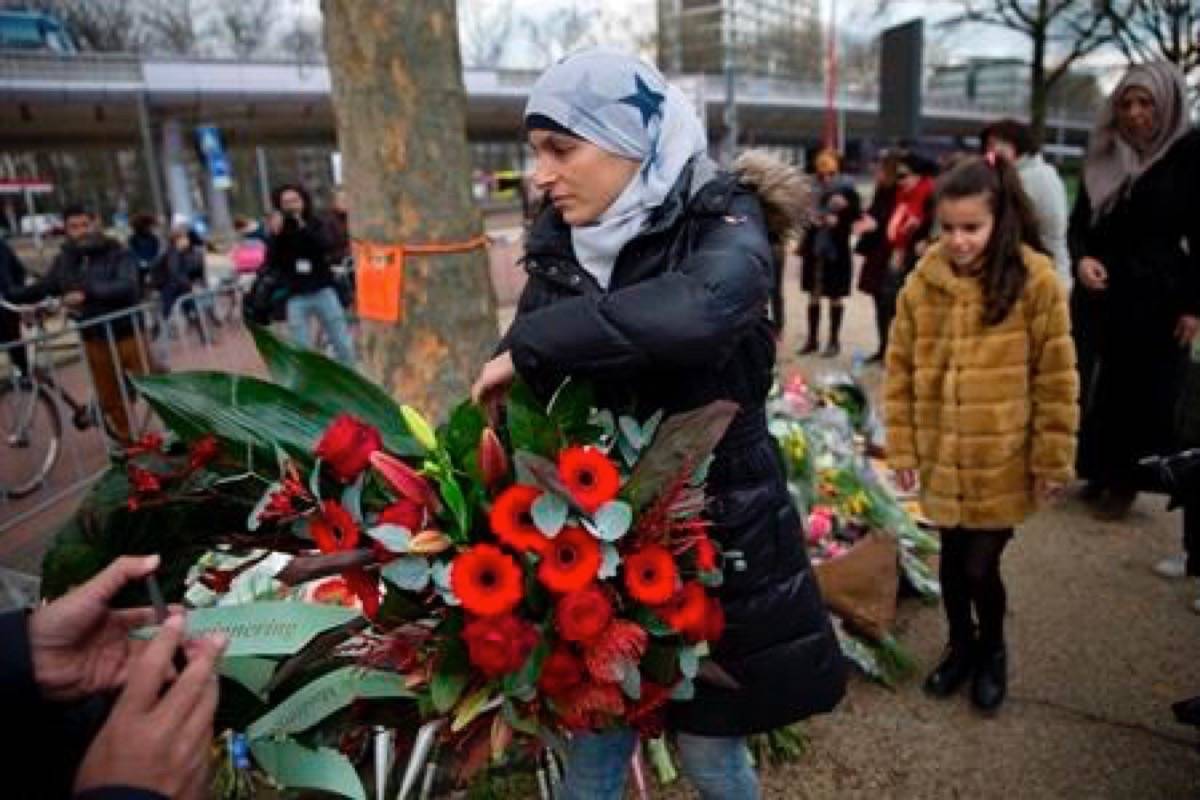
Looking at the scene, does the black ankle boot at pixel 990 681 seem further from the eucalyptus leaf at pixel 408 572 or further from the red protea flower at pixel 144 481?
the red protea flower at pixel 144 481

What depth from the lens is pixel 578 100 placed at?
144 cm

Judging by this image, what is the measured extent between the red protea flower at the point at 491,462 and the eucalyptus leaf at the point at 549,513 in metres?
0.09

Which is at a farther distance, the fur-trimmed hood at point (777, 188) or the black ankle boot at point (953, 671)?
the black ankle boot at point (953, 671)

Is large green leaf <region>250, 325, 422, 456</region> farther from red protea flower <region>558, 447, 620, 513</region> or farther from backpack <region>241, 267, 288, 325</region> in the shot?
backpack <region>241, 267, 288, 325</region>

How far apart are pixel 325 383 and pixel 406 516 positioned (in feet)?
1.09

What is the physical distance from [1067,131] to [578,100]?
80.2 metres

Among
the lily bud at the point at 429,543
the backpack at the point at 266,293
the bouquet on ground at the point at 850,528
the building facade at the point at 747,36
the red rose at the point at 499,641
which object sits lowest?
the bouquet on ground at the point at 850,528

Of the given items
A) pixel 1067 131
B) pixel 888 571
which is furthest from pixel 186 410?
pixel 1067 131

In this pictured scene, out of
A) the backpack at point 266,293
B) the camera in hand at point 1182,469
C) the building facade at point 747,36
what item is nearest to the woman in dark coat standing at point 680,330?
the camera in hand at point 1182,469

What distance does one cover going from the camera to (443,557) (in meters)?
1.27

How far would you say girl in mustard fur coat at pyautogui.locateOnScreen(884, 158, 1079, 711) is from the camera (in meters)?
2.42

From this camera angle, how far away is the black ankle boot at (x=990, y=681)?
2646mm

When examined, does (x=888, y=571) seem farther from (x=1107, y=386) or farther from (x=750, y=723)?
(x=1107, y=386)

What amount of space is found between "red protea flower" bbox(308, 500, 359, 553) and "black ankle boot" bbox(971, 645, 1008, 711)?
213 centimetres
